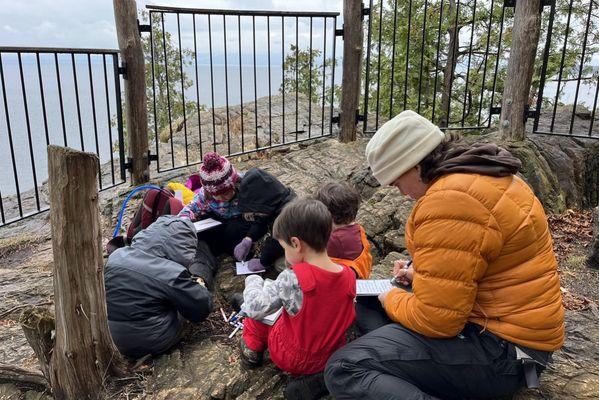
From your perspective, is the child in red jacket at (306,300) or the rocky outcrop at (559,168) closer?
the child in red jacket at (306,300)

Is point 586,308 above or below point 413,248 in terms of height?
below

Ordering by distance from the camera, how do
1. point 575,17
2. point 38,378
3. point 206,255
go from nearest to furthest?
1. point 38,378
2. point 206,255
3. point 575,17

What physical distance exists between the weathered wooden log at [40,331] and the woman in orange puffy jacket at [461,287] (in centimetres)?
150

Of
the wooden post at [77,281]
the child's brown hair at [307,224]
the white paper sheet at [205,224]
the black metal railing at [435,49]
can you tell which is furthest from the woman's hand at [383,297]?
the black metal railing at [435,49]

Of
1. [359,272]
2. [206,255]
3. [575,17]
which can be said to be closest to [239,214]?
[206,255]

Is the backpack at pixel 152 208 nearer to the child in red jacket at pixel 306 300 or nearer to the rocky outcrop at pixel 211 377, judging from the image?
the rocky outcrop at pixel 211 377

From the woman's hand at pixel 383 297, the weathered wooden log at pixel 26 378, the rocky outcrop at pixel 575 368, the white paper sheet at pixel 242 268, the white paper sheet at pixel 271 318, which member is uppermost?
the woman's hand at pixel 383 297

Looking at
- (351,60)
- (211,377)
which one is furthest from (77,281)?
(351,60)

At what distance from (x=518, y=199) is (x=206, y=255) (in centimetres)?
257

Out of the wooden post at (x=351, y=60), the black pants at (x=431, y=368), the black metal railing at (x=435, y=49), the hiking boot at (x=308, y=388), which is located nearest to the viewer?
the black pants at (x=431, y=368)

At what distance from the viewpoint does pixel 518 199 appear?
1785 mm

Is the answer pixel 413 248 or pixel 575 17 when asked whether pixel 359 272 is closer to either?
pixel 413 248

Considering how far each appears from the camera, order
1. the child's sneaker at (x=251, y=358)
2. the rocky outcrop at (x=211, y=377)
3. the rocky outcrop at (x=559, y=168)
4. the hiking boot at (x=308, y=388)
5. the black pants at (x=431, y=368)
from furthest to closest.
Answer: the rocky outcrop at (x=559, y=168) → the child's sneaker at (x=251, y=358) → the rocky outcrop at (x=211, y=377) → the hiking boot at (x=308, y=388) → the black pants at (x=431, y=368)

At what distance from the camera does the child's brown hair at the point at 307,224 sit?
2188 mm
